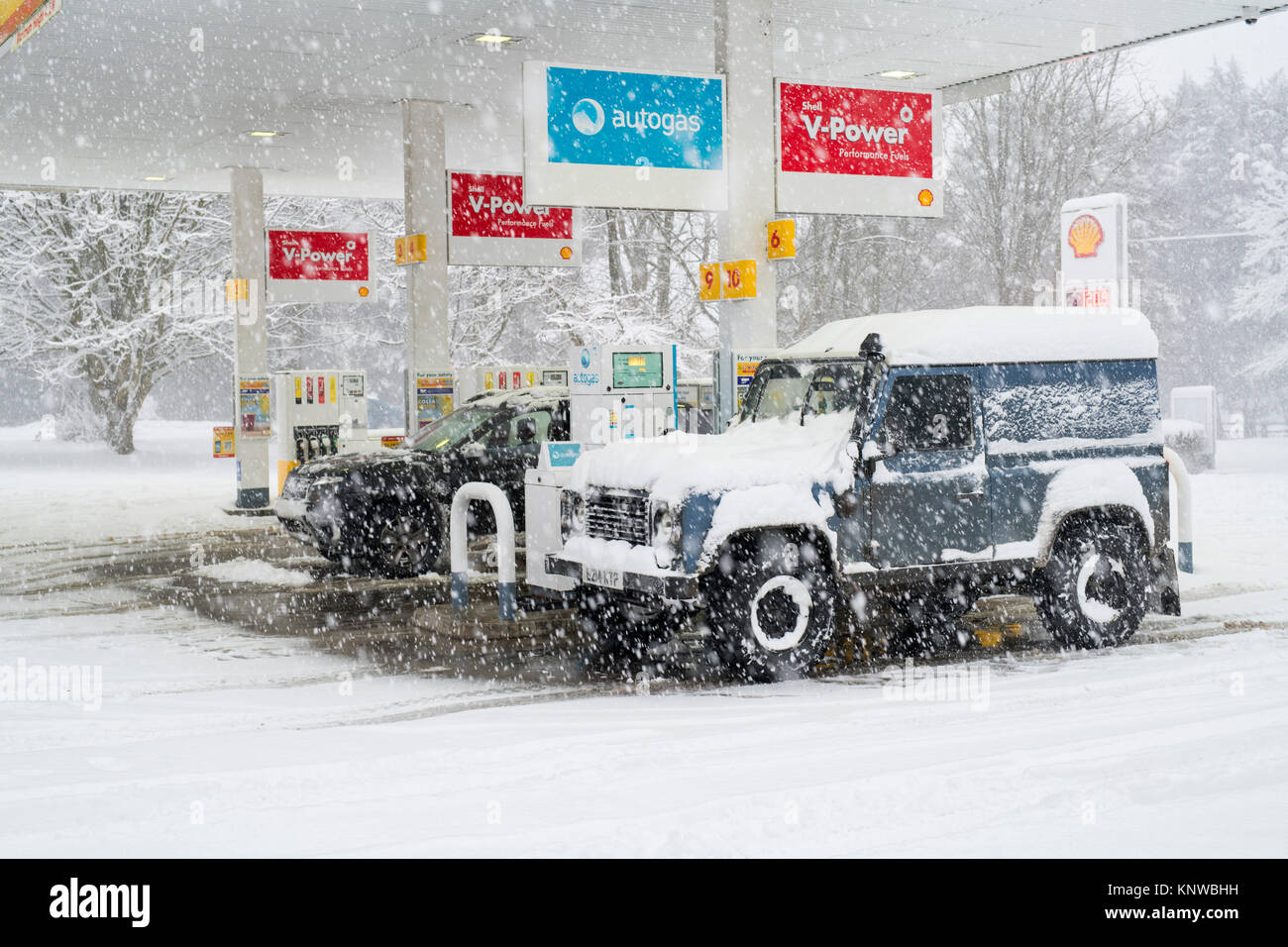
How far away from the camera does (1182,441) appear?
27938 millimetres

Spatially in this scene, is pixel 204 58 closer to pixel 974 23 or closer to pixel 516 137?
pixel 516 137

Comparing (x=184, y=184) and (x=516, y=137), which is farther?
(x=184, y=184)

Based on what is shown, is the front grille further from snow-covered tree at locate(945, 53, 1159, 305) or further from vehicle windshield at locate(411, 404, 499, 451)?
snow-covered tree at locate(945, 53, 1159, 305)

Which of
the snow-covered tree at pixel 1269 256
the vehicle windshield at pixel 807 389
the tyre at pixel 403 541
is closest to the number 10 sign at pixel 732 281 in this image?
the vehicle windshield at pixel 807 389

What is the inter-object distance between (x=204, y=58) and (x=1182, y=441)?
19720mm

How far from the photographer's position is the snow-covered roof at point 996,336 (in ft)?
31.7

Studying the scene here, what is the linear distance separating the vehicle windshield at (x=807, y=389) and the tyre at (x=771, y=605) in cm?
110

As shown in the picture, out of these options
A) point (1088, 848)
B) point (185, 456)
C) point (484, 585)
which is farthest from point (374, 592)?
point (185, 456)

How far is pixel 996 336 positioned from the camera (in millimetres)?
9844

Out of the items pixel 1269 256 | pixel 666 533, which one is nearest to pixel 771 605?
pixel 666 533

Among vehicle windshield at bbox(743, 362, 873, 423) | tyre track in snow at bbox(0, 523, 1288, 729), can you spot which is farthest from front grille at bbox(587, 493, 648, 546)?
vehicle windshield at bbox(743, 362, 873, 423)

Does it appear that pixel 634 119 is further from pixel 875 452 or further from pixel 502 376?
pixel 502 376

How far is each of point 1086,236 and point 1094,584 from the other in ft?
17.4
